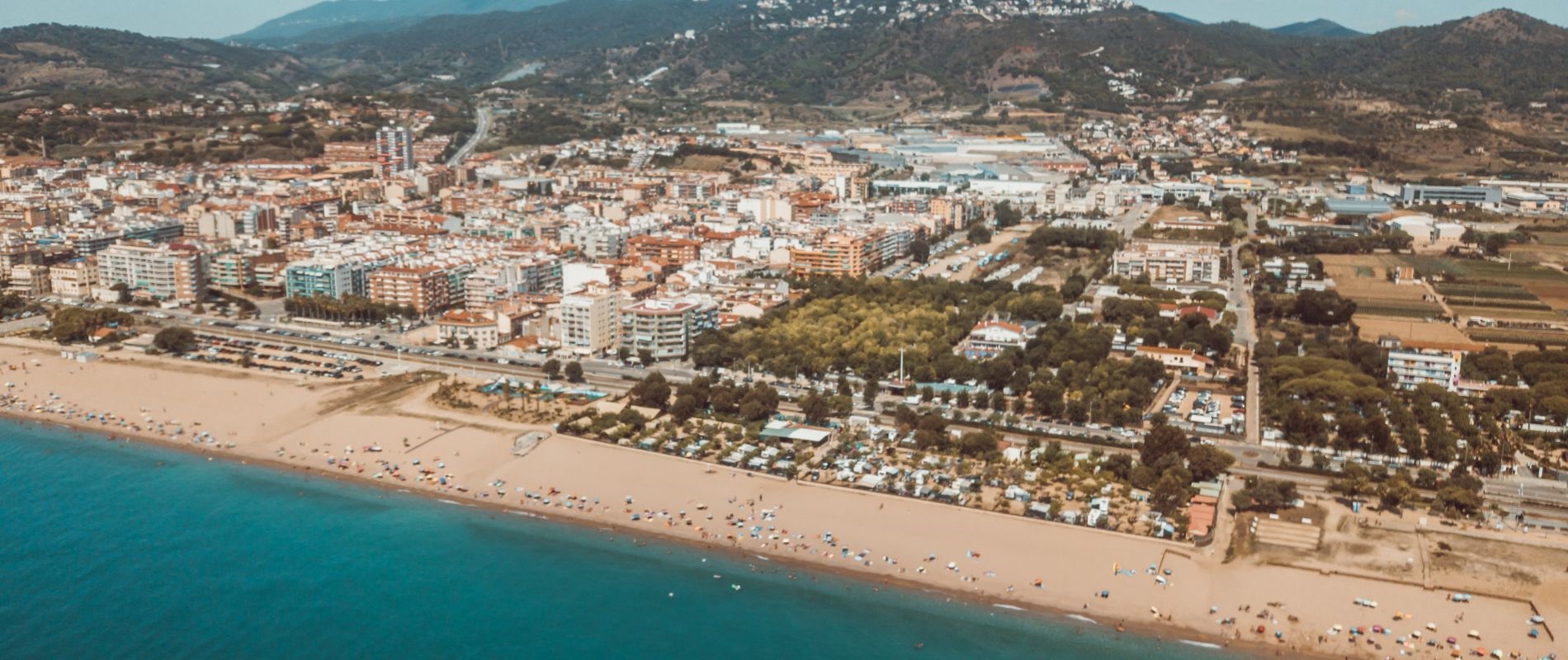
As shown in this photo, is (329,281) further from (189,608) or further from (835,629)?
(835,629)

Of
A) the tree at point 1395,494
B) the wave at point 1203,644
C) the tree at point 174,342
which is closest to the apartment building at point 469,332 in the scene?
the tree at point 174,342

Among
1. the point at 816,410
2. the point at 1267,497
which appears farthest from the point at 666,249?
the point at 1267,497

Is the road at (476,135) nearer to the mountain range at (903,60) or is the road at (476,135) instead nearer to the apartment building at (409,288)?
the mountain range at (903,60)

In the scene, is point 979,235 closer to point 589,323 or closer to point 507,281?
point 507,281

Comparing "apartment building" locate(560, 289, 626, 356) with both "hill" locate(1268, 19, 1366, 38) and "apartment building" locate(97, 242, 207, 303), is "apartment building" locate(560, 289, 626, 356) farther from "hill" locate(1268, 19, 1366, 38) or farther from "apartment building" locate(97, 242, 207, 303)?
"hill" locate(1268, 19, 1366, 38)

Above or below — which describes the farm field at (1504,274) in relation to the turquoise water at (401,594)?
above

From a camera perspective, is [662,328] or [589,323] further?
[589,323]

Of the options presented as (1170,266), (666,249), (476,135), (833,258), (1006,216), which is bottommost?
(1170,266)
